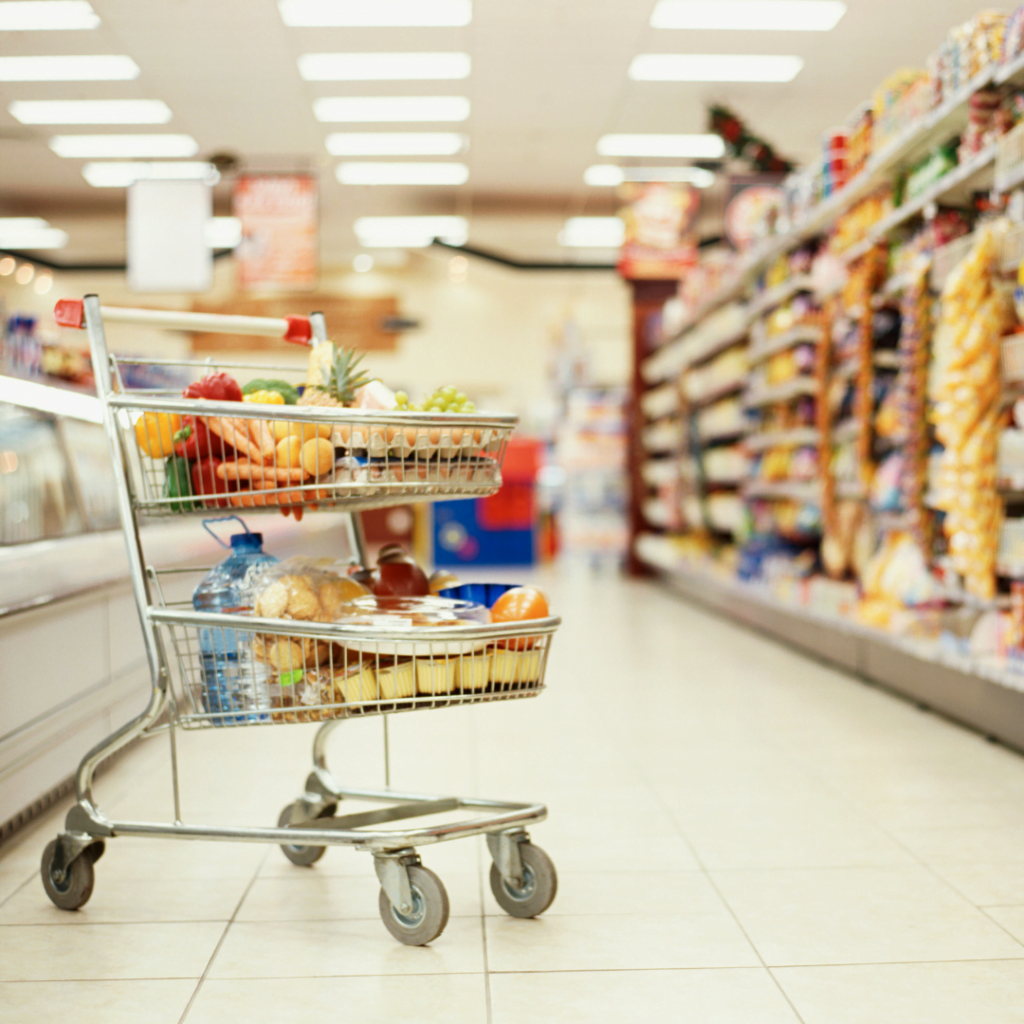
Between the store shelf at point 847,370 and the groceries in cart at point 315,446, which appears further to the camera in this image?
the store shelf at point 847,370

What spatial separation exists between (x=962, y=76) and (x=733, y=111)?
18.7 ft

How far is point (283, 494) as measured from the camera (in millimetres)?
2035

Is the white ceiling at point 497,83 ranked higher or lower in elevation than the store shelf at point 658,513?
higher

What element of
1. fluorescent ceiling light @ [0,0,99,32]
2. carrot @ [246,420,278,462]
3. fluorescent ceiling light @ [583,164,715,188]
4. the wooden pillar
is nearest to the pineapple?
carrot @ [246,420,278,462]

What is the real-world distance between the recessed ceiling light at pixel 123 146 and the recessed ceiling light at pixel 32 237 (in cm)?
321

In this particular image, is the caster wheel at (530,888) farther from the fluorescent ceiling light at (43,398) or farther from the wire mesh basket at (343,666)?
the fluorescent ceiling light at (43,398)

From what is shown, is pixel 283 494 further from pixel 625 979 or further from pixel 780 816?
pixel 780 816

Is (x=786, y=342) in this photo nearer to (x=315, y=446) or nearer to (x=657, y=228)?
(x=657, y=228)

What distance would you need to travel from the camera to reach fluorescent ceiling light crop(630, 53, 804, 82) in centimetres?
814

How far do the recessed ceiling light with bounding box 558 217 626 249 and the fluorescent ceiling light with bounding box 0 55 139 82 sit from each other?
20.4 ft

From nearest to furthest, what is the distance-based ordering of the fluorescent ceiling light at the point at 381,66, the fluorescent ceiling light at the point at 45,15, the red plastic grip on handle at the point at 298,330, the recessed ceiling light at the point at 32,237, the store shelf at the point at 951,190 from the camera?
the red plastic grip on handle at the point at 298,330 < the store shelf at the point at 951,190 < the fluorescent ceiling light at the point at 45,15 < the fluorescent ceiling light at the point at 381,66 < the recessed ceiling light at the point at 32,237

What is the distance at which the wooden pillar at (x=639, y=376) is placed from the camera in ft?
35.8

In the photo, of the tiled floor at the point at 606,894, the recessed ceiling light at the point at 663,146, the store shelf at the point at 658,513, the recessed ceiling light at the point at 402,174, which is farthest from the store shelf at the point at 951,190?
the recessed ceiling light at the point at 402,174

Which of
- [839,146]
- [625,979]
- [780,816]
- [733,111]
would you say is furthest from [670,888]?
[733,111]
